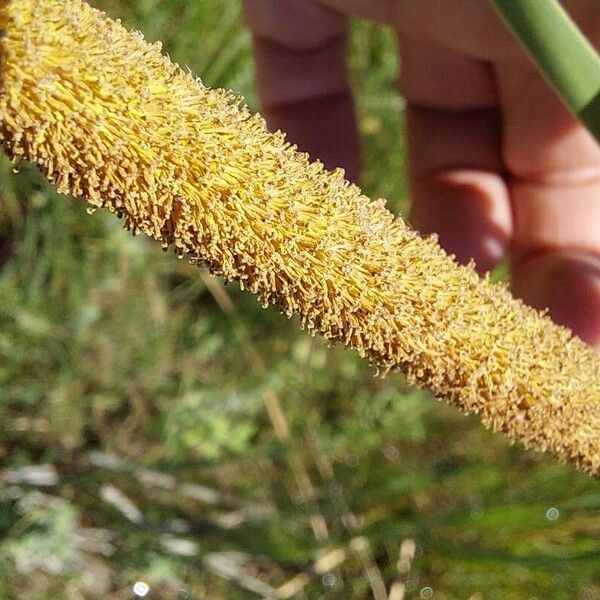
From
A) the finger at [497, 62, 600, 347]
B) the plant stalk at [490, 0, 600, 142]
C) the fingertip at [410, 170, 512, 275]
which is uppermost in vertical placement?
the plant stalk at [490, 0, 600, 142]

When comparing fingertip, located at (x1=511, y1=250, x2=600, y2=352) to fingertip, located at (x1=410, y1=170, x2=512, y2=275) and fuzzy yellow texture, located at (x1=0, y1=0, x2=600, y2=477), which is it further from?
fuzzy yellow texture, located at (x1=0, y1=0, x2=600, y2=477)

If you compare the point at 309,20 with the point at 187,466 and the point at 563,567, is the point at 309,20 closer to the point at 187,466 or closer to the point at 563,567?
the point at 187,466

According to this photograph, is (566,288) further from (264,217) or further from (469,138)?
(264,217)

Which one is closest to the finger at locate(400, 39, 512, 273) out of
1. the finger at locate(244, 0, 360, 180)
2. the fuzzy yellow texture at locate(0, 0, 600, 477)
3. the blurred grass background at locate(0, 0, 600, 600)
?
the finger at locate(244, 0, 360, 180)

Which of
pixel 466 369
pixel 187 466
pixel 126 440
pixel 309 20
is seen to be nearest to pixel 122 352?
pixel 126 440

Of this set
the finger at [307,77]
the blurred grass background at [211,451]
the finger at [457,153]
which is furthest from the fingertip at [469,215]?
the blurred grass background at [211,451]

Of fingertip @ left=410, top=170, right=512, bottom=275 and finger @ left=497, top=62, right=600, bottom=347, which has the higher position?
finger @ left=497, top=62, right=600, bottom=347

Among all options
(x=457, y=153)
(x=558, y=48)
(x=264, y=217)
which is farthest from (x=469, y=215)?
(x=264, y=217)
